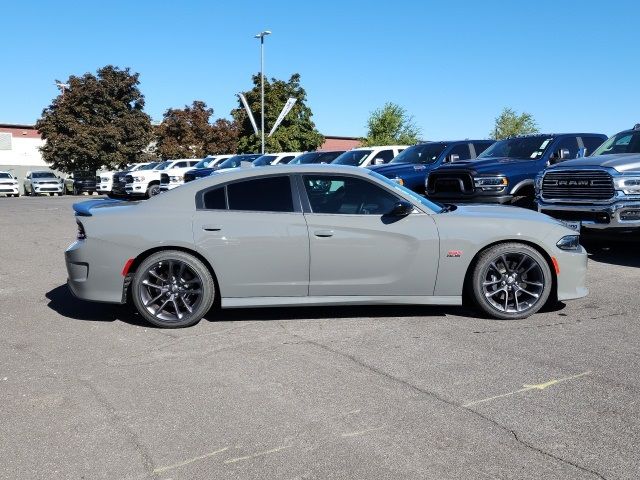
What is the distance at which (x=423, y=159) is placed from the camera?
1481cm

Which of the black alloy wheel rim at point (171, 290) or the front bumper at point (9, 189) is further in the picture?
the front bumper at point (9, 189)

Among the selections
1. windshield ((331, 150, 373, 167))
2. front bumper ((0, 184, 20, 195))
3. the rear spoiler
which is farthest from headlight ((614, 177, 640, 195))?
front bumper ((0, 184, 20, 195))

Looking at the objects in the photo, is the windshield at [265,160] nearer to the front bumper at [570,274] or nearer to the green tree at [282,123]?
the front bumper at [570,274]

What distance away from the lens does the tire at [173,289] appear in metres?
5.84

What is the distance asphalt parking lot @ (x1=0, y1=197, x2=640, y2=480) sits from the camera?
3236 mm

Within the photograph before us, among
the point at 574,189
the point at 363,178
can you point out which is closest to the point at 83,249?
the point at 363,178

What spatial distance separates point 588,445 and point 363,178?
10.9ft

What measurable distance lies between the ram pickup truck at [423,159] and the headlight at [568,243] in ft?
25.0

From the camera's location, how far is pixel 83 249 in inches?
232

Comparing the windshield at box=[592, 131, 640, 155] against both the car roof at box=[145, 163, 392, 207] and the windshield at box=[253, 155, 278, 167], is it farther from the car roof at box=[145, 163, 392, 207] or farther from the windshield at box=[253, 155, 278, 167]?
the windshield at box=[253, 155, 278, 167]

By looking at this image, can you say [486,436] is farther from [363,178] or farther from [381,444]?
[363,178]

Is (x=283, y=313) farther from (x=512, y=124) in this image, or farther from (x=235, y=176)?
(x=512, y=124)

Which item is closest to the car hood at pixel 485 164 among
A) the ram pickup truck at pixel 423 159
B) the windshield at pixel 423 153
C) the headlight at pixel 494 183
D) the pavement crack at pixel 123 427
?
the headlight at pixel 494 183

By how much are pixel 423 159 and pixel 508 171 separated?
10.8 feet
